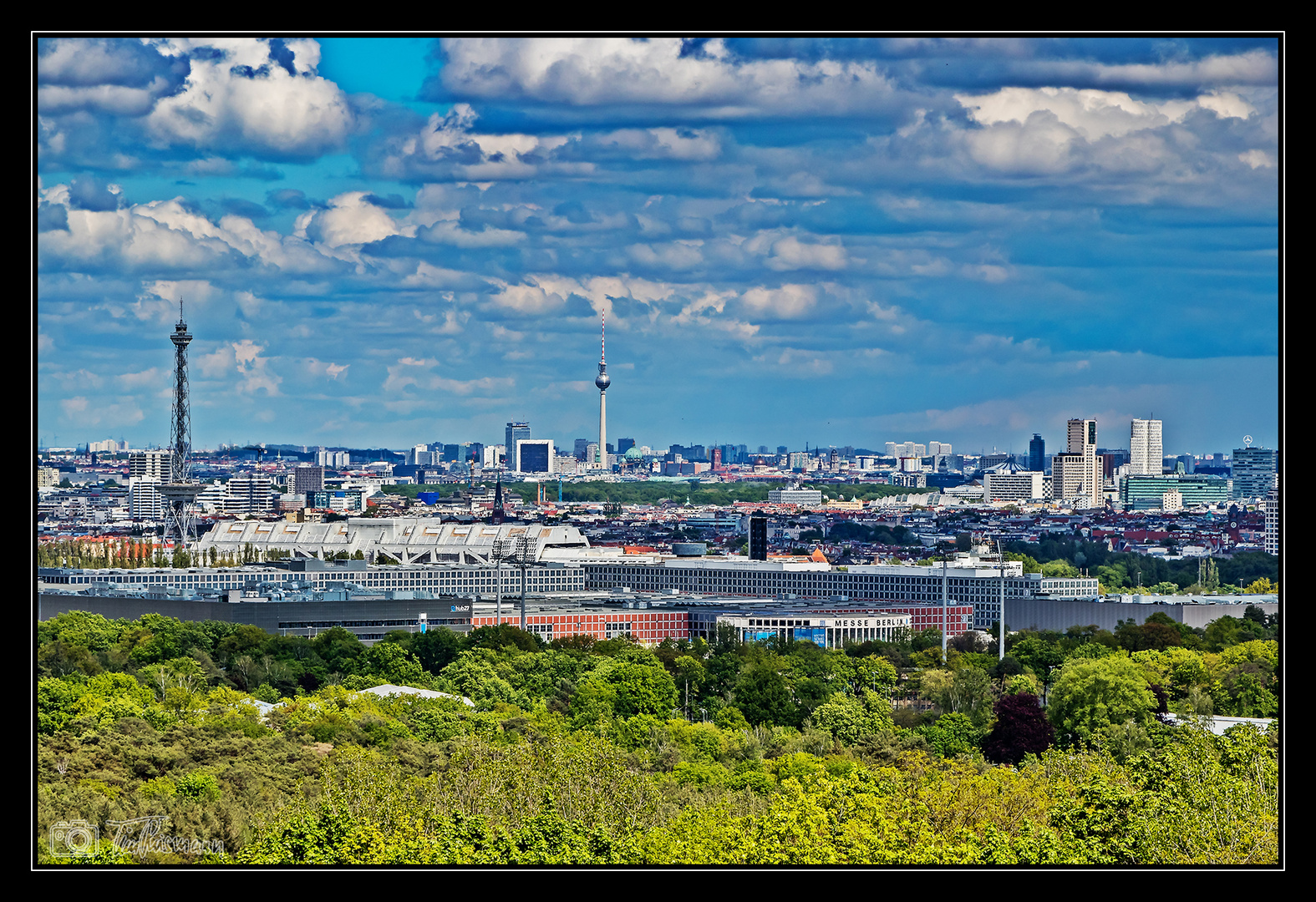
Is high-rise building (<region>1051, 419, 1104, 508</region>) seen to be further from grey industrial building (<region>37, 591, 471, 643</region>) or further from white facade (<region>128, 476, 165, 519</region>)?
grey industrial building (<region>37, 591, 471, 643</region>)

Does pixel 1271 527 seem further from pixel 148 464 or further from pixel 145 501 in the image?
pixel 148 464

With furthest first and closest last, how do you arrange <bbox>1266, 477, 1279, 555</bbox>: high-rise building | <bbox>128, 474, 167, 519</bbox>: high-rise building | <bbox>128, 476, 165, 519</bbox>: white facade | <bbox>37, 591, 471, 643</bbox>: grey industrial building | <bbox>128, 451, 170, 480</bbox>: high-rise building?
1. <bbox>128, 451, 170, 480</bbox>: high-rise building
2. <bbox>128, 476, 165, 519</bbox>: white facade
3. <bbox>128, 474, 167, 519</bbox>: high-rise building
4. <bbox>1266, 477, 1279, 555</bbox>: high-rise building
5. <bbox>37, 591, 471, 643</bbox>: grey industrial building

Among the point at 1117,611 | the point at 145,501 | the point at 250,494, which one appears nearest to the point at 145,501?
the point at 145,501

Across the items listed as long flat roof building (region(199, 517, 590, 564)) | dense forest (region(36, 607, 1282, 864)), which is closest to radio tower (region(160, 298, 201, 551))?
long flat roof building (region(199, 517, 590, 564))

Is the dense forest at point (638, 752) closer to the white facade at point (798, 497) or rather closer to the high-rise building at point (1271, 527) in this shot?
the high-rise building at point (1271, 527)
